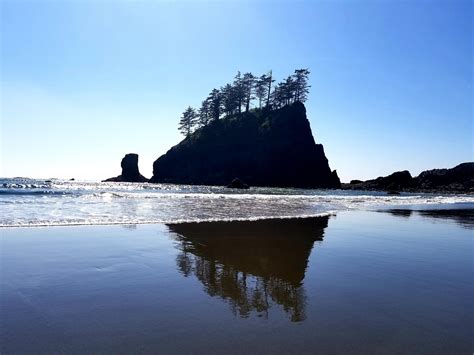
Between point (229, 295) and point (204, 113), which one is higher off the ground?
point (204, 113)

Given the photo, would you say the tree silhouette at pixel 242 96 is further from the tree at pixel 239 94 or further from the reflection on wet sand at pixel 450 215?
the reflection on wet sand at pixel 450 215

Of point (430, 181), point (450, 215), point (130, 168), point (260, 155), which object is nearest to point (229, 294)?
point (450, 215)

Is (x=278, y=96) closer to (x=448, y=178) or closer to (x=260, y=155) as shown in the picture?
(x=260, y=155)

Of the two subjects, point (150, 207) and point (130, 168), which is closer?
point (150, 207)

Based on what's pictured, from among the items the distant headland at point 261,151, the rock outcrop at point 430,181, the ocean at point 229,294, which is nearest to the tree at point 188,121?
the distant headland at point 261,151

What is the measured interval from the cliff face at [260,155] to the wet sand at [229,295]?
75444 millimetres

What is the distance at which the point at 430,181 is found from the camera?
108875 mm

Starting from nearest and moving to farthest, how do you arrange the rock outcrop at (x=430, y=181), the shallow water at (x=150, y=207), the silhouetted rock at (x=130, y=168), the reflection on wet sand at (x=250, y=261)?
1. the reflection on wet sand at (x=250, y=261)
2. the shallow water at (x=150, y=207)
3. the rock outcrop at (x=430, y=181)
4. the silhouetted rock at (x=130, y=168)

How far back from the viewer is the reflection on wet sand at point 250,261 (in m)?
5.96

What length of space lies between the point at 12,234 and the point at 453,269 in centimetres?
1372

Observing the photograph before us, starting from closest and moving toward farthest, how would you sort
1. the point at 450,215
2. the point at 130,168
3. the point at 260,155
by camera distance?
the point at 450,215 → the point at 260,155 → the point at 130,168

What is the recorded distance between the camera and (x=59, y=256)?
8.90 metres

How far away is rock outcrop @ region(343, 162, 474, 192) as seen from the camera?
325 feet

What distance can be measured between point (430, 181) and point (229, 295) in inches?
4726
